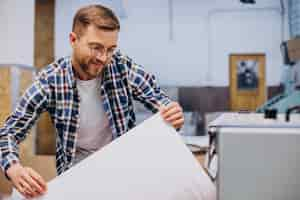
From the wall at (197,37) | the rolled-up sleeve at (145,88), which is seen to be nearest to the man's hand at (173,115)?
the rolled-up sleeve at (145,88)

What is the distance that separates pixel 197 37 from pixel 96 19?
147 inches

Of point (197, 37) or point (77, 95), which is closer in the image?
point (77, 95)

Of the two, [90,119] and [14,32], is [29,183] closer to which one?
[90,119]

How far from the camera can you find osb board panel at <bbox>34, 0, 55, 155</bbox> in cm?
420

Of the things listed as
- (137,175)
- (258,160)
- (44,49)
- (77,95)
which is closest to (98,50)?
(77,95)

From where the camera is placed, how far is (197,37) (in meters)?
4.54

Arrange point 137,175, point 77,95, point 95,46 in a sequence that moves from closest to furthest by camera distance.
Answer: point 137,175 → point 95,46 → point 77,95

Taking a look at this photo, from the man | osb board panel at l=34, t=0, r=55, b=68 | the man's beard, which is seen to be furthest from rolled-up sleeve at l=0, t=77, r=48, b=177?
osb board panel at l=34, t=0, r=55, b=68

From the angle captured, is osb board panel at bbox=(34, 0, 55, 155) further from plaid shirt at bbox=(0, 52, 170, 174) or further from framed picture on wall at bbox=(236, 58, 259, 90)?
plaid shirt at bbox=(0, 52, 170, 174)

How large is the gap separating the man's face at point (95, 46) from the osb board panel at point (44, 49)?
10.7 ft

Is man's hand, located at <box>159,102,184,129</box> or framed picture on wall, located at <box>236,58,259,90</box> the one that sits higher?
framed picture on wall, located at <box>236,58,259,90</box>

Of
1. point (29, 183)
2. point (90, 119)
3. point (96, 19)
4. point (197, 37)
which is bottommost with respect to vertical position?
point (29, 183)

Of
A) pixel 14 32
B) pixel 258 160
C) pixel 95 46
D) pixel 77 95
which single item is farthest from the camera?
pixel 14 32

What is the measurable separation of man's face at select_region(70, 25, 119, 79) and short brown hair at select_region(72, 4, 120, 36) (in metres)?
0.01
